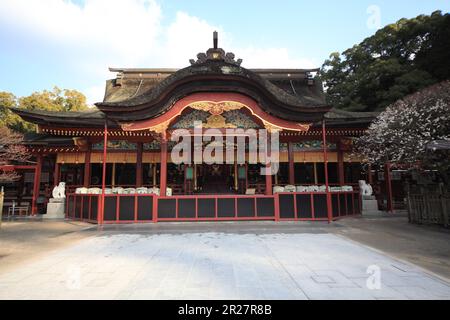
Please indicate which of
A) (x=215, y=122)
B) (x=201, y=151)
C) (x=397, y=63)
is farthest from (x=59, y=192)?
(x=397, y=63)

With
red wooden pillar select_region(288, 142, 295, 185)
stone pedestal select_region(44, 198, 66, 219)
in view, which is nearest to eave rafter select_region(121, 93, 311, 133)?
red wooden pillar select_region(288, 142, 295, 185)

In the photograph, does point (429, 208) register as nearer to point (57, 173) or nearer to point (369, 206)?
point (369, 206)

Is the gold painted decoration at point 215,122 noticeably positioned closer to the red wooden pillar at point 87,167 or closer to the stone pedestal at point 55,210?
the red wooden pillar at point 87,167

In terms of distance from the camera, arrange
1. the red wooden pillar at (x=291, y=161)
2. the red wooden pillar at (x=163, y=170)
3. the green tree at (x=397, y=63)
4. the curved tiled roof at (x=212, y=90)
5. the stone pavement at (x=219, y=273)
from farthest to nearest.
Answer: the green tree at (x=397, y=63) < the red wooden pillar at (x=291, y=161) < the red wooden pillar at (x=163, y=170) < the curved tiled roof at (x=212, y=90) < the stone pavement at (x=219, y=273)

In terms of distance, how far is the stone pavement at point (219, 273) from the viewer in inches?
129

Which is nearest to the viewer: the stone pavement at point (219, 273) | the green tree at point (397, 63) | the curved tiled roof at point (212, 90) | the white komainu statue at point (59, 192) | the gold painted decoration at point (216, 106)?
the stone pavement at point (219, 273)

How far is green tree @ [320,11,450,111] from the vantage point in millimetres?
19094

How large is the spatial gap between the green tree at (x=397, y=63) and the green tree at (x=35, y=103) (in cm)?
2941

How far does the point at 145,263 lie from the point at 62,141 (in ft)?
36.4

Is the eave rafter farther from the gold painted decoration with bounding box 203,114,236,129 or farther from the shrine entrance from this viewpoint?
the shrine entrance

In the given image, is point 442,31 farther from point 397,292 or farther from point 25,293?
point 25,293

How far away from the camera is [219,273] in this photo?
13.1 feet

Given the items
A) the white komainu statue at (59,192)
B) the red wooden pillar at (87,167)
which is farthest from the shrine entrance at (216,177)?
the white komainu statue at (59,192)

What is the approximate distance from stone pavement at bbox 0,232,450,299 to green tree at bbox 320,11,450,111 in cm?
1914
